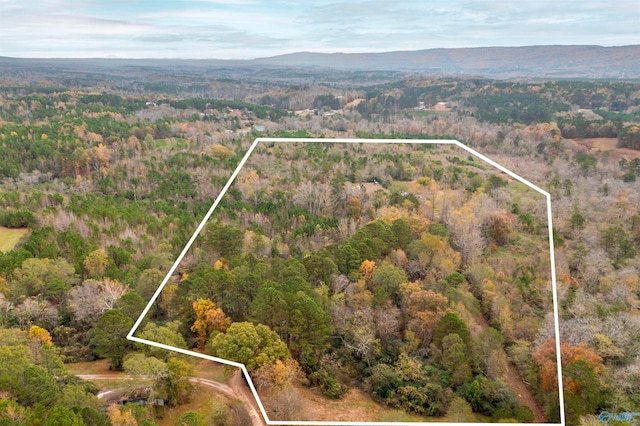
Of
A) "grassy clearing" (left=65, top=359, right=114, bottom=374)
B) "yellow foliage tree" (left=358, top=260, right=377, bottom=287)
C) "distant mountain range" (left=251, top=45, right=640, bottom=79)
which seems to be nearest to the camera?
"yellow foliage tree" (left=358, top=260, right=377, bottom=287)

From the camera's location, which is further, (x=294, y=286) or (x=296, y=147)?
(x=296, y=147)

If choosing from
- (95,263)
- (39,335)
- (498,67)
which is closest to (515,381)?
(39,335)

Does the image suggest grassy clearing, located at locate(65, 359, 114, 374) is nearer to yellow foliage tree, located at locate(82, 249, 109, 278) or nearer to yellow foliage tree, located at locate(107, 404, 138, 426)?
yellow foliage tree, located at locate(107, 404, 138, 426)

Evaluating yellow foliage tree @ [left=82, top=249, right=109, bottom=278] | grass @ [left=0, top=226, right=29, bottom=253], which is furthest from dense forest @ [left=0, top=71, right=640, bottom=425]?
grass @ [left=0, top=226, right=29, bottom=253]

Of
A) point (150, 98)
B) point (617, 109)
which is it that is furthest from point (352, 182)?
point (150, 98)

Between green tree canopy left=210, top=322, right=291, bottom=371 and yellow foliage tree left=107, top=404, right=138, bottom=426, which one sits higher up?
green tree canopy left=210, top=322, right=291, bottom=371

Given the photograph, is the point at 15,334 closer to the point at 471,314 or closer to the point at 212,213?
the point at 212,213

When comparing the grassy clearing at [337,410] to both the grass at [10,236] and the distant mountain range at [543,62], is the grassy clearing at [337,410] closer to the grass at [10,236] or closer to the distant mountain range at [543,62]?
the grass at [10,236]
